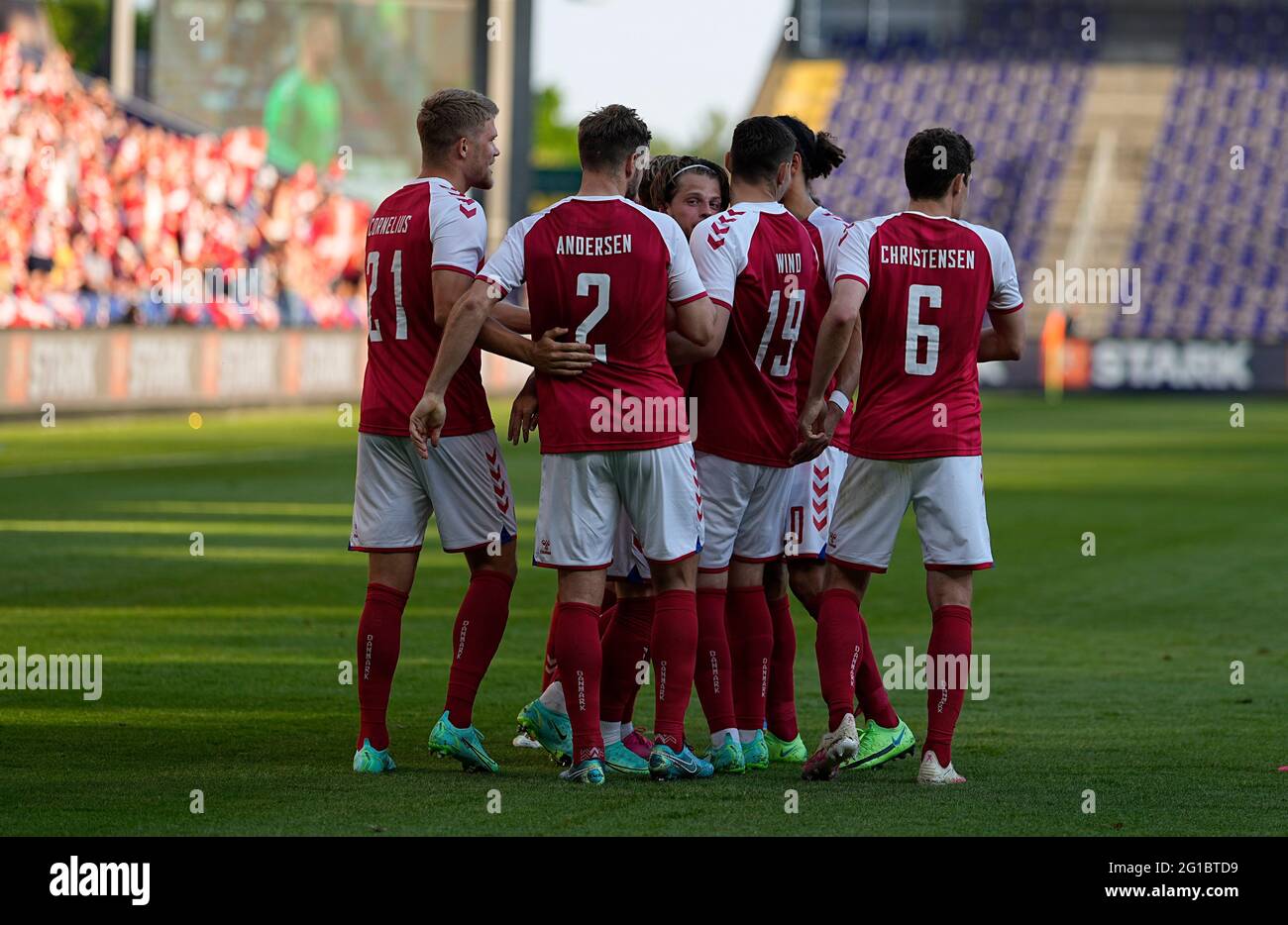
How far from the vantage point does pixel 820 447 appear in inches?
273

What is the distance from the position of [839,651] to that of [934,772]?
0.54m

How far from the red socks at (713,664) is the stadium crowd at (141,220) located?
19.9 meters

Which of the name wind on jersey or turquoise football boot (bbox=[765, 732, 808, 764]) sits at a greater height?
the name wind on jersey

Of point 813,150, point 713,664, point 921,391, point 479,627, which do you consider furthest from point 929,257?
point 479,627

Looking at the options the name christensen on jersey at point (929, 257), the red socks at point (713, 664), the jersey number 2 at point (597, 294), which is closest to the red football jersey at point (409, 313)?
the jersey number 2 at point (597, 294)

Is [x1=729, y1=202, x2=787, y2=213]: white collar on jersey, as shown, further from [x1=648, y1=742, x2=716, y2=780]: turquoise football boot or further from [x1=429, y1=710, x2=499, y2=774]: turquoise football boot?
[x1=429, y1=710, x2=499, y2=774]: turquoise football boot

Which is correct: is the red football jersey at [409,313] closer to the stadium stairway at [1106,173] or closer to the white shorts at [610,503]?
the white shorts at [610,503]

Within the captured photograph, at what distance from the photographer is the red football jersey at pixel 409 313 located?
6.72m

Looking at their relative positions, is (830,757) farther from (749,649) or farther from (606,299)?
(606,299)

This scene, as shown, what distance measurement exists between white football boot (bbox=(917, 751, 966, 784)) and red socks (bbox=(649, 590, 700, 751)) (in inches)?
30.2

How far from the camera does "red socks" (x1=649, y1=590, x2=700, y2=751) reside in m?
6.66

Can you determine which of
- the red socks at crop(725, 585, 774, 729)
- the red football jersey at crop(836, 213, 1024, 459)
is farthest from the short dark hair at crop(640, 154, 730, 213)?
the red socks at crop(725, 585, 774, 729)
